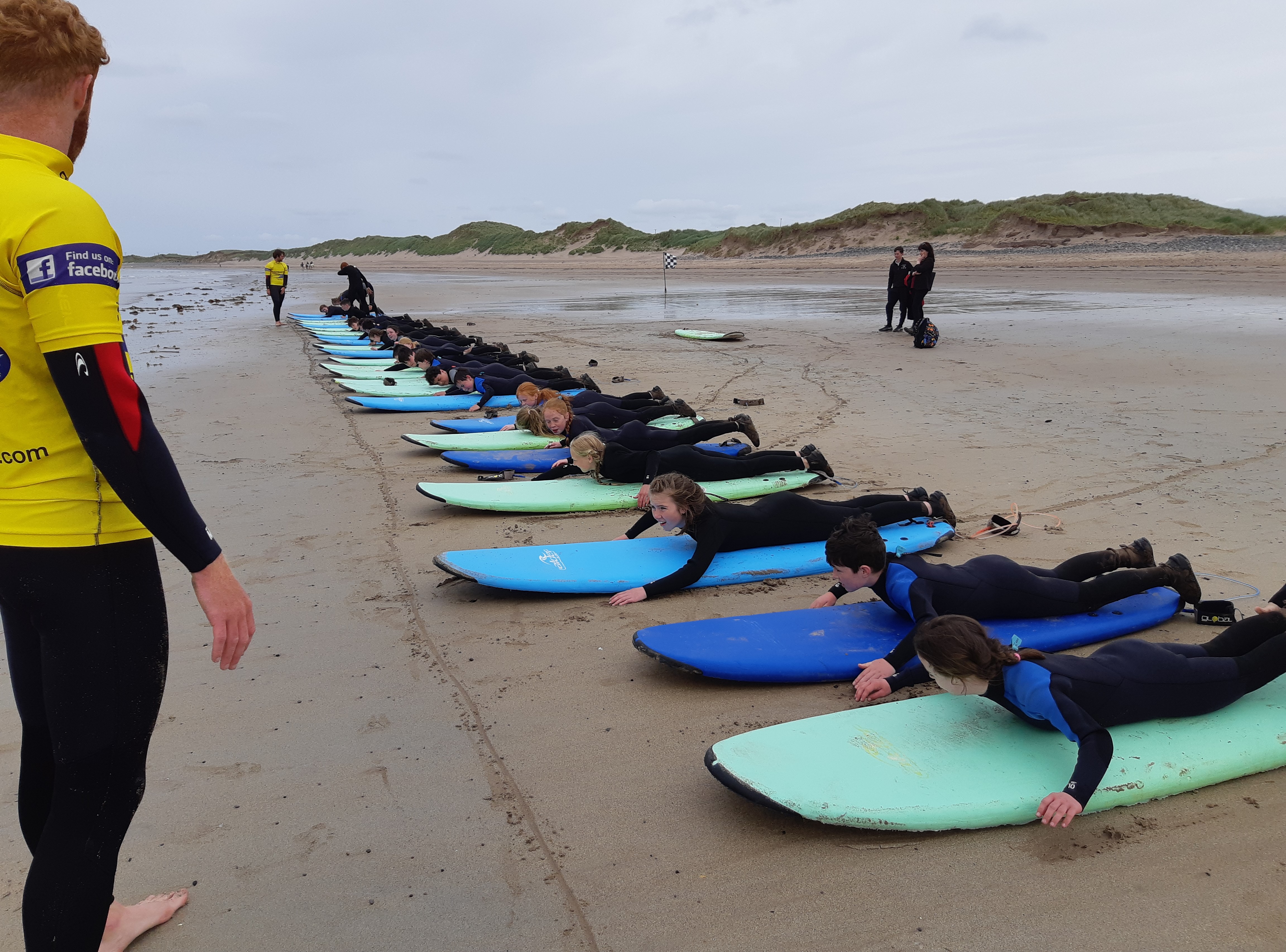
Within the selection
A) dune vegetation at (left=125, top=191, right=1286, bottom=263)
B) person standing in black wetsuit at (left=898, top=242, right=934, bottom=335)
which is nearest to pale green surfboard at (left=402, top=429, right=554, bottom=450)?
person standing in black wetsuit at (left=898, top=242, right=934, bottom=335)

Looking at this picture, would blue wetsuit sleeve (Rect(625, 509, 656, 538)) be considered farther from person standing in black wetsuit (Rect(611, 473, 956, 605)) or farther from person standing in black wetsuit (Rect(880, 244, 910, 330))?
person standing in black wetsuit (Rect(880, 244, 910, 330))

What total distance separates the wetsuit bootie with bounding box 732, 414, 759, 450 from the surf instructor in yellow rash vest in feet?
19.1

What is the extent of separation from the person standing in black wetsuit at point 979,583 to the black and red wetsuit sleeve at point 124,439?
2.60 meters

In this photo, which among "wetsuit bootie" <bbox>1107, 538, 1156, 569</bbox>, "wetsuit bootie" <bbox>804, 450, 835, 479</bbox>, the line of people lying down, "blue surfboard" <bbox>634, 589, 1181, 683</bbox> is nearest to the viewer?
the line of people lying down

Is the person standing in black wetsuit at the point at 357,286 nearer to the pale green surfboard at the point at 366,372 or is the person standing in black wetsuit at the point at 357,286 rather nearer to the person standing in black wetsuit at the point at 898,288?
the pale green surfboard at the point at 366,372

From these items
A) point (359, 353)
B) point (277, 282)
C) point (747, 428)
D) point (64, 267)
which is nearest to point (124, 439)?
point (64, 267)

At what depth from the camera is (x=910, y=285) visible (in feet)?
46.1

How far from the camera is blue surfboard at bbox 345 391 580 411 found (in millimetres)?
10320

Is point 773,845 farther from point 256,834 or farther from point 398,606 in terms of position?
point 398,606

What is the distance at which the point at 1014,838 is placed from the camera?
261 centimetres

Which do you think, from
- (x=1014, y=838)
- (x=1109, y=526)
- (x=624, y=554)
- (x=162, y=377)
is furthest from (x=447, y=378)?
(x=1014, y=838)

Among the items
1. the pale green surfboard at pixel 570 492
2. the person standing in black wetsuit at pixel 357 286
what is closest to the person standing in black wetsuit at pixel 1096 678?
the pale green surfboard at pixel 570 492

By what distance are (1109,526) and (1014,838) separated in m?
3.35

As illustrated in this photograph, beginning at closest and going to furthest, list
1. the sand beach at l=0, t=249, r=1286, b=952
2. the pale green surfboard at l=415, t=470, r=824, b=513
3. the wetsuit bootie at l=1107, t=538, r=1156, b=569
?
1. the sand beach at l=0, t=249, r=1286, b=952
2. the wetsuit bootie at l=1107, t=538, r=1156, b=569
3. the pale green surfboard at l=415, t=470, r=824, b=513
